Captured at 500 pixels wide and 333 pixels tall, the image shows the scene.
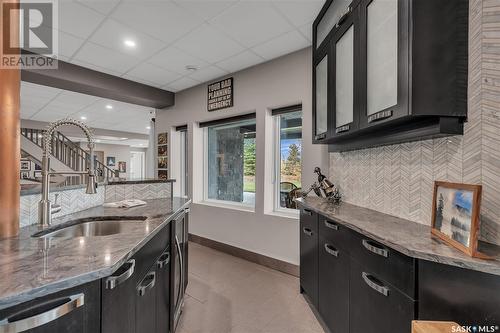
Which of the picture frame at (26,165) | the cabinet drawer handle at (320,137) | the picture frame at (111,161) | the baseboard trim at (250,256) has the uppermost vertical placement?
the cabinet drawer handle at (320,137)

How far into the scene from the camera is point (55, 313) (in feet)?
2.24

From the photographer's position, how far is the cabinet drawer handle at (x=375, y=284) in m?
1.13

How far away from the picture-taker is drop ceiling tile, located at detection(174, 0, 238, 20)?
6.59ft

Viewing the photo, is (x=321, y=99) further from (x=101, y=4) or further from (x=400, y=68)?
(x=101, y=4)

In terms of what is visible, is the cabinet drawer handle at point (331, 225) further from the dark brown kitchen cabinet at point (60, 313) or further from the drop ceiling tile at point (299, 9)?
the drop ceiling tile at point (299, 9)

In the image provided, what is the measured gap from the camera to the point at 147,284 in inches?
48.6

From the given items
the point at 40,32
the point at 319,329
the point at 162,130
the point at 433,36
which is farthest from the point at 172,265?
the point at 162,130

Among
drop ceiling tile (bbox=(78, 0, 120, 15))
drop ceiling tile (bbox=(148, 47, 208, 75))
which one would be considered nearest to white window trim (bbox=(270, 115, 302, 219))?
drop ceiling tile (bbox=(148, 47, 208, 75))

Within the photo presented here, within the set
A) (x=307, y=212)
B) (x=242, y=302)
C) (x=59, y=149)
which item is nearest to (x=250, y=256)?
(x=242, y=302)

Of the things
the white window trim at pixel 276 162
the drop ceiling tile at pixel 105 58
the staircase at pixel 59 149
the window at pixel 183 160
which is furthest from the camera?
the staircase at pixel 59 149

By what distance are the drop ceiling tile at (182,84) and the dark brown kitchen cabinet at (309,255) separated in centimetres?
277

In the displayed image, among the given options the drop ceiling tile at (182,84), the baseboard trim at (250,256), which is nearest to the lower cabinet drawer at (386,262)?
the baseboard trim at (250,256)

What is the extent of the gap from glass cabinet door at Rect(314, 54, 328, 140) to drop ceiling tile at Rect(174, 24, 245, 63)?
3.35ft

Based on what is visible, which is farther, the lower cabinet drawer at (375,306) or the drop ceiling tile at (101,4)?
the drop ceiling tile at (101,4)
